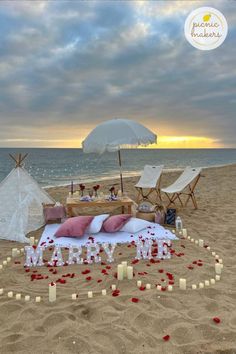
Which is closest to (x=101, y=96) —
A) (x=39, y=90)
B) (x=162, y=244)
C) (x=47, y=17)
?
(x=39, y=90)

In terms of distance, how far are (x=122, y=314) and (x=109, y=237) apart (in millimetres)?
2528

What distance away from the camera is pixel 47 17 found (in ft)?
27.5

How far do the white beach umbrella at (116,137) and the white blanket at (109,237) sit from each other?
6.71 ft

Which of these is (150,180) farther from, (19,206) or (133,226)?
(19,206)

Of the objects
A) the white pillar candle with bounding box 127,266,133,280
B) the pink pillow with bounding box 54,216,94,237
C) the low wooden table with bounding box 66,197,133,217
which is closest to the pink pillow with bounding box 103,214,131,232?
the pink pillow with bounding box 54,216,94,237

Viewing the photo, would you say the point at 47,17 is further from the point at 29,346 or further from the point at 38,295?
the point at 29,346

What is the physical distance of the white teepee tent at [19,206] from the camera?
17.8ft

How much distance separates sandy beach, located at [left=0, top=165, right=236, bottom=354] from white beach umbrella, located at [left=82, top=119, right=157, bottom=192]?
9.70ft

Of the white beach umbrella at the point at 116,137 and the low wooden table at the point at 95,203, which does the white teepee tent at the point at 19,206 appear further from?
the white beach umbrella at the point at 116,137

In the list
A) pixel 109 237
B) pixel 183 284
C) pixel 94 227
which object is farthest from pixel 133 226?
pixel 183 284

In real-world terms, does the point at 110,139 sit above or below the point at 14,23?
below

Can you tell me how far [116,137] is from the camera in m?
6.42

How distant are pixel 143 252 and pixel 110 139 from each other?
3.00 m

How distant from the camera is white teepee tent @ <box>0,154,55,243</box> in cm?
542
